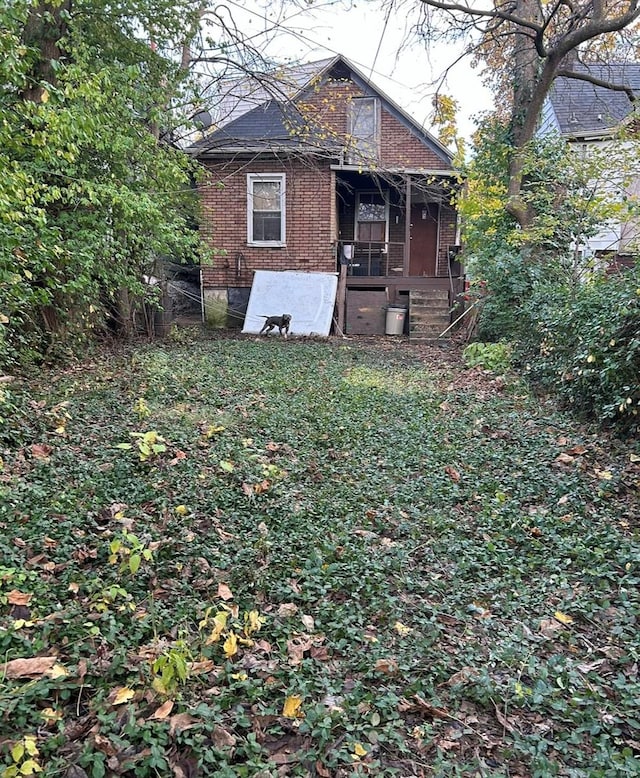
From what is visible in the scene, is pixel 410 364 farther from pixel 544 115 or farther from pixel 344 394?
pixel 544 115

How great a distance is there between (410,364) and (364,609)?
6.58m

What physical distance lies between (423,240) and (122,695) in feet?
52.0

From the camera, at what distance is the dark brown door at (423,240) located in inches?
634

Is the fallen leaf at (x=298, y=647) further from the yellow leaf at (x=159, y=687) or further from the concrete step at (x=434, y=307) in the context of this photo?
the concrete step at (x=434, y=307)

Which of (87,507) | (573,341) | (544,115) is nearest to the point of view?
(87,507)

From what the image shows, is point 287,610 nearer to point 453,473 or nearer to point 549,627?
point 549,627

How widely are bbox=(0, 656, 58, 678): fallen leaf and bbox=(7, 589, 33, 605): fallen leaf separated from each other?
382 mm

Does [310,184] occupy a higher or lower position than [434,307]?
higher

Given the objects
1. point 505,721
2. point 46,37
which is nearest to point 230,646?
point 505,721

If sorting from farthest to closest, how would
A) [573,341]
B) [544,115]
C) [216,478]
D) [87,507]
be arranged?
1. [544,115]
2. [573,341]
3. [216,478]
4. [87,507]

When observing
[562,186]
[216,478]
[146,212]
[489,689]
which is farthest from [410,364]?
[489,689]

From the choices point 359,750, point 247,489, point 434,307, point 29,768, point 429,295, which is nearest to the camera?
point 29,768

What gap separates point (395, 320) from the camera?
12.7 metres

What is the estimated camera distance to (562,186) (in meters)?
9.19
